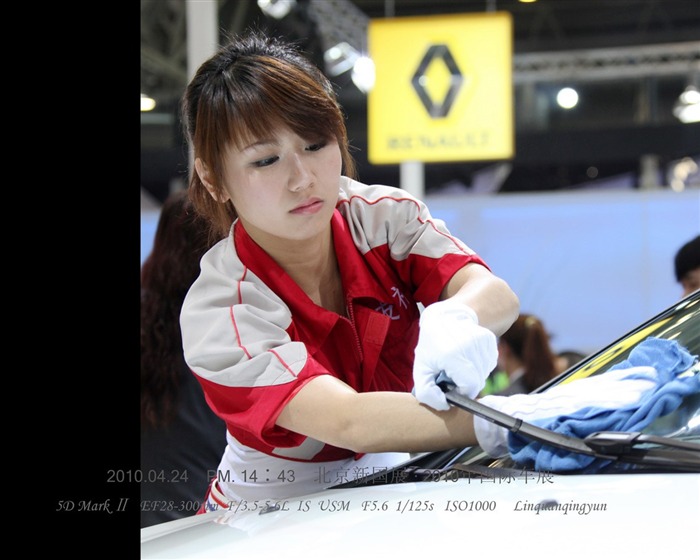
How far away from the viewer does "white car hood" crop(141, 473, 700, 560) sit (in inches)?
31.9

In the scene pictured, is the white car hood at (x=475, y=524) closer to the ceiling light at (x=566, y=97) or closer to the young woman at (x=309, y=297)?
the young woman at (x=309, y=297)

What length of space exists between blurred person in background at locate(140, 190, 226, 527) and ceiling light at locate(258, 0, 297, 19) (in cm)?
506

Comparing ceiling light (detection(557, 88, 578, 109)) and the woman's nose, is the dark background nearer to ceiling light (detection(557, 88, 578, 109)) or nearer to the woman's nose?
ceiling light (detection(557, 88, 578, 109))

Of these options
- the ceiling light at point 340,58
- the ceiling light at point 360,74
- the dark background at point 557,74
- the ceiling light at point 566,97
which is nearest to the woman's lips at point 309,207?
the dark background at point 557,74

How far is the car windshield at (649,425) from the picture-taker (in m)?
1.05

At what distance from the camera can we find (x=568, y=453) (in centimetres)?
107

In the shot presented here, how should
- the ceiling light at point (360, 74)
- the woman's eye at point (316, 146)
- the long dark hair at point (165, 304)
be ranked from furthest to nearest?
the ceiling light at point (360, 74) < the long dark hair at point (165, 304) < the woman's eye at point (316, 146)

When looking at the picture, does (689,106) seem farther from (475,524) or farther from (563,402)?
(475,524)

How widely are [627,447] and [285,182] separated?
0.55 m

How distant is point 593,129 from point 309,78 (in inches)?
303

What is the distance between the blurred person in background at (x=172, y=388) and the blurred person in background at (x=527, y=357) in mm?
1789

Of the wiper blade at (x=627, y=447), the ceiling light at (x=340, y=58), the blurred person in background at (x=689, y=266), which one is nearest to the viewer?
the wiper blade at (x=627, y=447)

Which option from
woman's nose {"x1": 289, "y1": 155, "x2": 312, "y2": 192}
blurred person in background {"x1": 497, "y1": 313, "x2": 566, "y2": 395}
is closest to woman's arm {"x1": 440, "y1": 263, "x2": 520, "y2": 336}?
woman's nose {"x1": 289, "y1": 155, "x2": 312, "y2": 192}

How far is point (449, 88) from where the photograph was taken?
484cm
